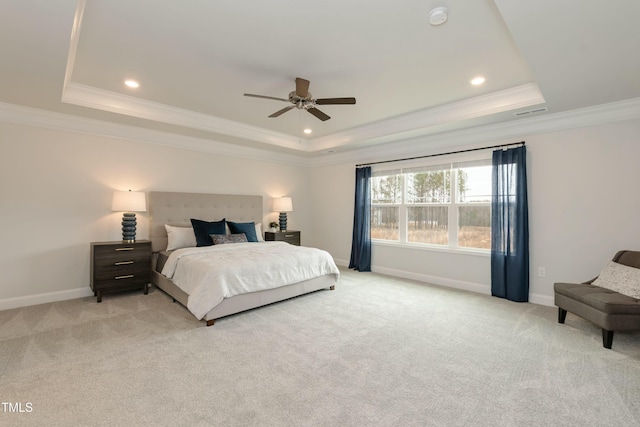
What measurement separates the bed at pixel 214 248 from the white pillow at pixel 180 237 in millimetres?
151

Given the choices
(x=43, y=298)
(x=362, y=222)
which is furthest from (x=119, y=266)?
(x=362, y=222)

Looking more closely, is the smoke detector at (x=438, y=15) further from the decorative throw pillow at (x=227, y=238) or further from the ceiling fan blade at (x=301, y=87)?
the decorative throw pillow at (x=227, y=238)

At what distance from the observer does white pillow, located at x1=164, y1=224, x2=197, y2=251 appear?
4.50 meters

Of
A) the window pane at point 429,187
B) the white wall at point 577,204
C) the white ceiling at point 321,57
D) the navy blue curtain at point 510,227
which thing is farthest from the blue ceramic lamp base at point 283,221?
the navy blue curtain at point 510,227

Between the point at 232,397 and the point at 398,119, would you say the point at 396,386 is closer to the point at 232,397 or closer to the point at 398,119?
the point at 232,397

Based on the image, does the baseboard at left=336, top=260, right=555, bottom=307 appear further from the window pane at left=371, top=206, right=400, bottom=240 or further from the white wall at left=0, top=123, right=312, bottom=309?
the white wall at left=0, top=123, right=312, bottom=309

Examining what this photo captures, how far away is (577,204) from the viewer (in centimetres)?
370

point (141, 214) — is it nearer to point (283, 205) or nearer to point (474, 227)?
point (283, 205)

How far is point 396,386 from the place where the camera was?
6.89 ft

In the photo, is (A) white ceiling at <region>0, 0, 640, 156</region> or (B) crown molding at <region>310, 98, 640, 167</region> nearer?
(A) white ceiling at <region>0, 0, 640, 156</region>

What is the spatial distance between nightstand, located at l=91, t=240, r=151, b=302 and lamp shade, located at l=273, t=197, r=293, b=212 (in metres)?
2.53

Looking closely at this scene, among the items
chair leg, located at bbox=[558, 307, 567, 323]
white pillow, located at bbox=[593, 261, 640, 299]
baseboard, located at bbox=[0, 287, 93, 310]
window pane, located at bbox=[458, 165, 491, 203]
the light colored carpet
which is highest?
window pane, located at bbox=[458, 165, 491, 203]

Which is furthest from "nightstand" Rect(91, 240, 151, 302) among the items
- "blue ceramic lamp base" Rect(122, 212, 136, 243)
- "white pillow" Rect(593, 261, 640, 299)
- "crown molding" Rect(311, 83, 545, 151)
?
"white pillow" Rect(593, 261, 640, 299)

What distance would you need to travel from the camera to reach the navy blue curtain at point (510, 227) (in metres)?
3.98
